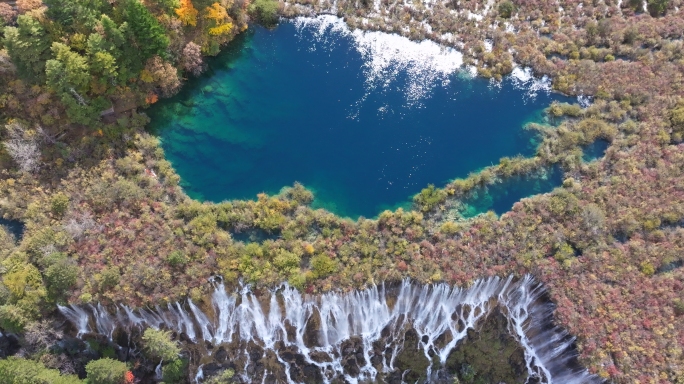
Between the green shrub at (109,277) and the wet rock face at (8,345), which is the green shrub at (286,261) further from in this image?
the wet rock face at (8,345)

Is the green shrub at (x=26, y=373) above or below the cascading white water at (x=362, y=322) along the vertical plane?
below

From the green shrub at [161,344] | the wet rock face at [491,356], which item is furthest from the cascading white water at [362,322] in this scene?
the green shrub at [161,344]

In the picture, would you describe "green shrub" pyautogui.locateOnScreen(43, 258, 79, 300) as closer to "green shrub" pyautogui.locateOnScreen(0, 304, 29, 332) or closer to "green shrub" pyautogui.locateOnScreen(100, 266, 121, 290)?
"green shrub" pyautogui.locateOnScreen(100, 266, 121, 290)

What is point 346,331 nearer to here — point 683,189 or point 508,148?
Result: point 508,148

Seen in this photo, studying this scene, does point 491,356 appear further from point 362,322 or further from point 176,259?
point 176,259

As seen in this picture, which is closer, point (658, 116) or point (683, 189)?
point (683, 189)

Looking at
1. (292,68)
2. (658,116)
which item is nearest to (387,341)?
(292,68)

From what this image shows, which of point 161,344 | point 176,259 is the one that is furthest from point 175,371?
point 176,259

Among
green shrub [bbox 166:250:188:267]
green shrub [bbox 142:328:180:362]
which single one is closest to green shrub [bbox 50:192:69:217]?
green shrub [bbox 166:250:188:267]
